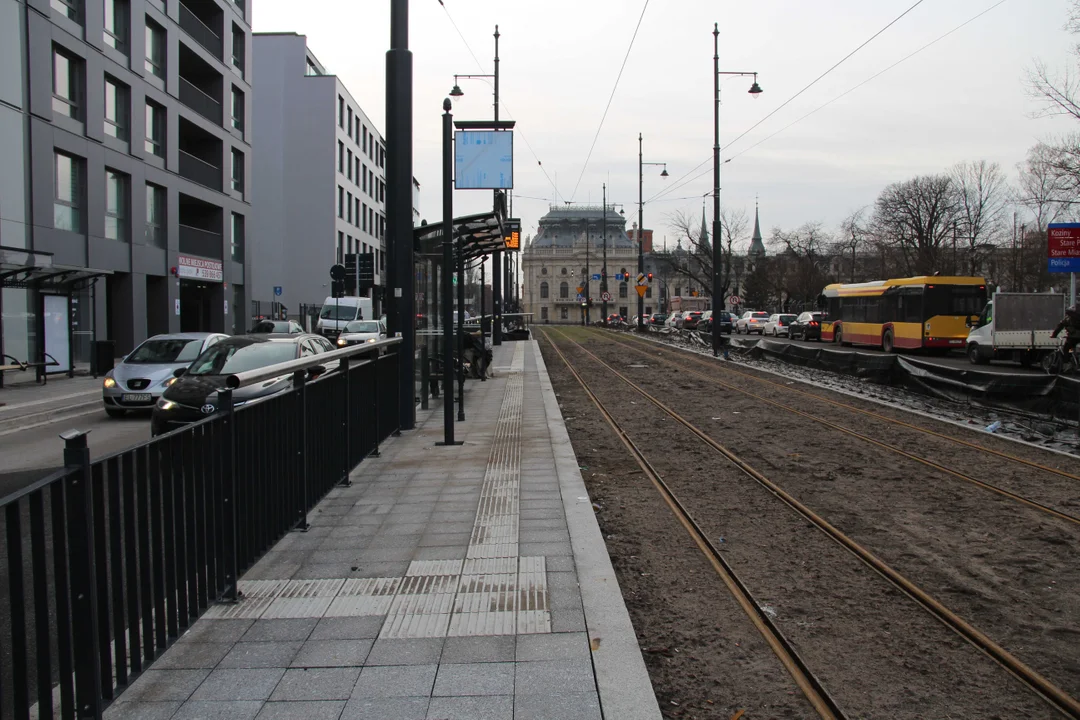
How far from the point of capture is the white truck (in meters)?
23.4

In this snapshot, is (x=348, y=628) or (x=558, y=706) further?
(x=348, y=628)

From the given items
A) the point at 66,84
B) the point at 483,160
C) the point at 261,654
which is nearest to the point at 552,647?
the point at 261,654

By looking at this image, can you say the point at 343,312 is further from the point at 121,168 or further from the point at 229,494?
the point at 229,494


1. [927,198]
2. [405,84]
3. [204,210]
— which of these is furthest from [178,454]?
[927,198]

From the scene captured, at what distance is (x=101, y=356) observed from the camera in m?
22.6

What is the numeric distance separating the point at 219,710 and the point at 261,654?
0.60 m

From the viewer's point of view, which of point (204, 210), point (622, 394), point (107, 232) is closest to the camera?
point (622, 394)

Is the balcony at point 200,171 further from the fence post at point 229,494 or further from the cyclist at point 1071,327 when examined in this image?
the fence post at point 229,494

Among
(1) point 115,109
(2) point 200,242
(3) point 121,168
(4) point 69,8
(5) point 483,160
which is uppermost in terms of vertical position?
(4) point 69,8

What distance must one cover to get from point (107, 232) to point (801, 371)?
72.0ft

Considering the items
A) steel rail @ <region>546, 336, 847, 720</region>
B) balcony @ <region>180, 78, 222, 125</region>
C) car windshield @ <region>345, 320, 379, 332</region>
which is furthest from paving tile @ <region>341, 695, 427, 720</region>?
balcony @ <region>180, 78, 222, 125</region>

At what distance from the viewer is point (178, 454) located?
416 cm

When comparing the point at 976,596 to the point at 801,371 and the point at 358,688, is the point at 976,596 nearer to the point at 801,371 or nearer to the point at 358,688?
the point at 358,688

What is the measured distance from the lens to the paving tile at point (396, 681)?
3.80 meters
